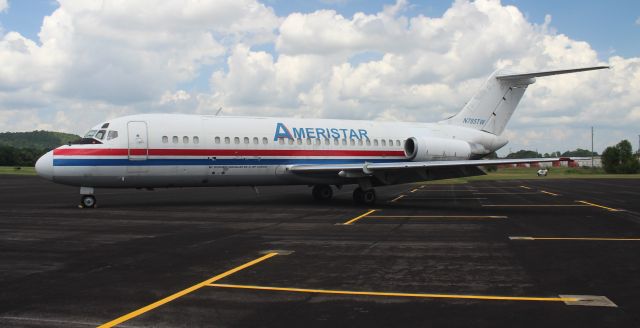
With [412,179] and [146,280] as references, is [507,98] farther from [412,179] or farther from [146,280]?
[146,280]

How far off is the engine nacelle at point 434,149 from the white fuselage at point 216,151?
103 mm

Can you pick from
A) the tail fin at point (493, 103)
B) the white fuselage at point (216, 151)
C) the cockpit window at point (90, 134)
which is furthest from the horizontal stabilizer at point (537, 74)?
the cockpit window at point (90, 134)

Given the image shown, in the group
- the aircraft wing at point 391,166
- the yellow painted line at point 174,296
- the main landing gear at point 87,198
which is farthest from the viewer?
the aircraft wing at point 391,166

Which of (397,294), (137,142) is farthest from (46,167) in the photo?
(397,294)

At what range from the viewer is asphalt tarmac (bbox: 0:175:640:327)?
5.77 m

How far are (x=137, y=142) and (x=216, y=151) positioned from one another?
2863 millimetres

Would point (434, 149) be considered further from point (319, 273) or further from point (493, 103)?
point (319, 273)

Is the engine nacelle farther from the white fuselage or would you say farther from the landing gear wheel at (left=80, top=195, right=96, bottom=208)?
the landing gear wheel at (left=80, top=195, right=96, bottom=208)

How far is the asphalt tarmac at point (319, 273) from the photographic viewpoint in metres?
5.77

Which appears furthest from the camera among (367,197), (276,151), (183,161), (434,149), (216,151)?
(434,149)

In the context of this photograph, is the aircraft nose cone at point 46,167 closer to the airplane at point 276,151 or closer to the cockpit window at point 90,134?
the airplane at point 276,151

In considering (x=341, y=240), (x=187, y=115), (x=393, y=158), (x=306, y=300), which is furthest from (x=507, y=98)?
(x=306, y=300)

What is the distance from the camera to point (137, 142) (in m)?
19.0

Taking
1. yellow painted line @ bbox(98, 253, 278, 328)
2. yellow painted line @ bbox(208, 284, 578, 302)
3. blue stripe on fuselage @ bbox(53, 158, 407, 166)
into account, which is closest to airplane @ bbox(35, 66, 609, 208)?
blue stripe on fuselage @ bbox(53, 158, 407, 166)
